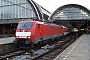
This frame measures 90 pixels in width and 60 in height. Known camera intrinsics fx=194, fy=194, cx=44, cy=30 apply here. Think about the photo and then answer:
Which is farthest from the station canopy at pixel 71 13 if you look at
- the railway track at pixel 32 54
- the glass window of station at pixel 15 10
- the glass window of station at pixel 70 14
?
the railway track at pixel 32 54

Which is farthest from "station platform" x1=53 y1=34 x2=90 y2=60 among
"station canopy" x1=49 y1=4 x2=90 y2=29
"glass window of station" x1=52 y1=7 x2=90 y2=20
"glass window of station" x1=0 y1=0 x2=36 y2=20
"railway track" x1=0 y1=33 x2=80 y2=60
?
"glass window of station" x1=52 y1=7 x2=90 y2=20

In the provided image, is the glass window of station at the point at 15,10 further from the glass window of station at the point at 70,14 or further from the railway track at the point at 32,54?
the railway track at the point at 32,54

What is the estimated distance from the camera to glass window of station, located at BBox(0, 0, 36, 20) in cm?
7212

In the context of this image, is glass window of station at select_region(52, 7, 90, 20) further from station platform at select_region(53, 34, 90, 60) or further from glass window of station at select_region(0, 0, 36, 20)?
station platform at select_region(53, 34, 90, 60)

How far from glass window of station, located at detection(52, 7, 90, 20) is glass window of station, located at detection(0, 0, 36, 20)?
51.8ft

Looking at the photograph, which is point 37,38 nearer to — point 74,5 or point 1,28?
point 1,28

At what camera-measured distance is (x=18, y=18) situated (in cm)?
7038

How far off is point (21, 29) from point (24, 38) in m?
1.27

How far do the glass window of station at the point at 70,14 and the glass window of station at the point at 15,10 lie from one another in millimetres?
15800

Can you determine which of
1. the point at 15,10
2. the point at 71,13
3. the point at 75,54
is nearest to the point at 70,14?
the point at 71,13

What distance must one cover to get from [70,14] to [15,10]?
88.9ft

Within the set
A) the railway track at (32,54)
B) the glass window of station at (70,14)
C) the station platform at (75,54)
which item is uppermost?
the glass window of station at (70,14)

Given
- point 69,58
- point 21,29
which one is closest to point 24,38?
point 21,29

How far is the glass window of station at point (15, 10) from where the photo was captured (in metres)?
72.1
